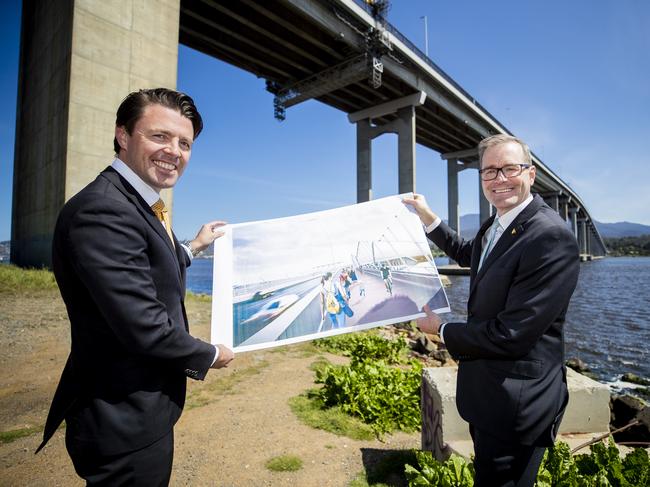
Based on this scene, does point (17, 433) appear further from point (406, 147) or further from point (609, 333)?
point (406, 147)

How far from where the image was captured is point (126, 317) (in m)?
1.28

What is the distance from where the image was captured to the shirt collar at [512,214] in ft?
5.99

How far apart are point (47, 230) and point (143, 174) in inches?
665

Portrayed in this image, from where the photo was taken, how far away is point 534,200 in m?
1.83

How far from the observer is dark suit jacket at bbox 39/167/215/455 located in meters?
1.28

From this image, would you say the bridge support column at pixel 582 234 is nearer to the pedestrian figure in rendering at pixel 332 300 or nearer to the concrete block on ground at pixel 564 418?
the concrete block on ground at pixel 564 418

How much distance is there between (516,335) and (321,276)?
119 cm

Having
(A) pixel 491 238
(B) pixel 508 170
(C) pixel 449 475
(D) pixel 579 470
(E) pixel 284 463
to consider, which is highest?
(B) pixel 508 170

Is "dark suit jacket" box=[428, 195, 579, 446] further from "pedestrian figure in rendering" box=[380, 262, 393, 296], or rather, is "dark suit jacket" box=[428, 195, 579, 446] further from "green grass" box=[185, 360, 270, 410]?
"green grass" box=[185, 360, 270, 410]

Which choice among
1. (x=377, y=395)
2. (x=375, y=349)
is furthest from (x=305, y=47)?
(x=377, y=395)

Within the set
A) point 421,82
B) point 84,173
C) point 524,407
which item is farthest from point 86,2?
point 421,82

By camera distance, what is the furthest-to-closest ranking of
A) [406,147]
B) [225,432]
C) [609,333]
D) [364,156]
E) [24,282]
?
1. [364,156]
2. [406,147]
3. [609,333]
4. [24,282]
5. [225,432]

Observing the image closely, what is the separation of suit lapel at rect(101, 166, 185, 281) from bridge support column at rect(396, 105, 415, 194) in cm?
3191

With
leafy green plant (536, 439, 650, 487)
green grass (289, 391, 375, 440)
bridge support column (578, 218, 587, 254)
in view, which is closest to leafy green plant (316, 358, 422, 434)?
green grass (289, 391, 375, 440)
